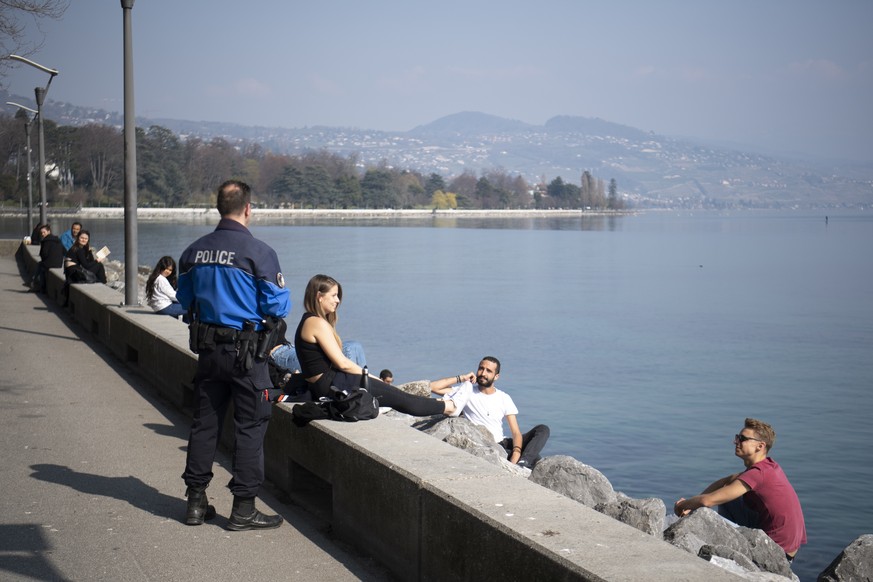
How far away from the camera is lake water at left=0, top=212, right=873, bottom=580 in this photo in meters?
18.0

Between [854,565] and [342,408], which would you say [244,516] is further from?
[854,565]

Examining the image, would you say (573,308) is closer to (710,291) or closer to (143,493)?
(710,291)

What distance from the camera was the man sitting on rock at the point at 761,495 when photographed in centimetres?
869

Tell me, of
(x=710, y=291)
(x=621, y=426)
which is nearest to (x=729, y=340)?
(x=621, y=426)

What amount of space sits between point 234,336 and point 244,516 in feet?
3.48

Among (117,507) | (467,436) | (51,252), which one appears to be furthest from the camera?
(51,252)

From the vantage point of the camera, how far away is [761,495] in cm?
884

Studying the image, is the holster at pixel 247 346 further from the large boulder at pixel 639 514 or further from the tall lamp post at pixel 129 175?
the tall lamp post at pixel 129 175

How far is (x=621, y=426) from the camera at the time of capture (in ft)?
70.2

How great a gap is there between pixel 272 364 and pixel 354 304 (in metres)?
38.5

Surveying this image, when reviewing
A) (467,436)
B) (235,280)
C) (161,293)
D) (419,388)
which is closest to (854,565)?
(467,436)

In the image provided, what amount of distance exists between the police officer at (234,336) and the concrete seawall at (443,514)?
487 millimetres

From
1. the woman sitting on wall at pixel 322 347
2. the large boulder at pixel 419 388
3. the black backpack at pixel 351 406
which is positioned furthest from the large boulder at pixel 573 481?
the large boulder at pixel 419 388

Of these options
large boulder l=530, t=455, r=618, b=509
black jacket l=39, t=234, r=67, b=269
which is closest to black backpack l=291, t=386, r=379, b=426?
large boulder l=530, t=455, r=618, b=509
